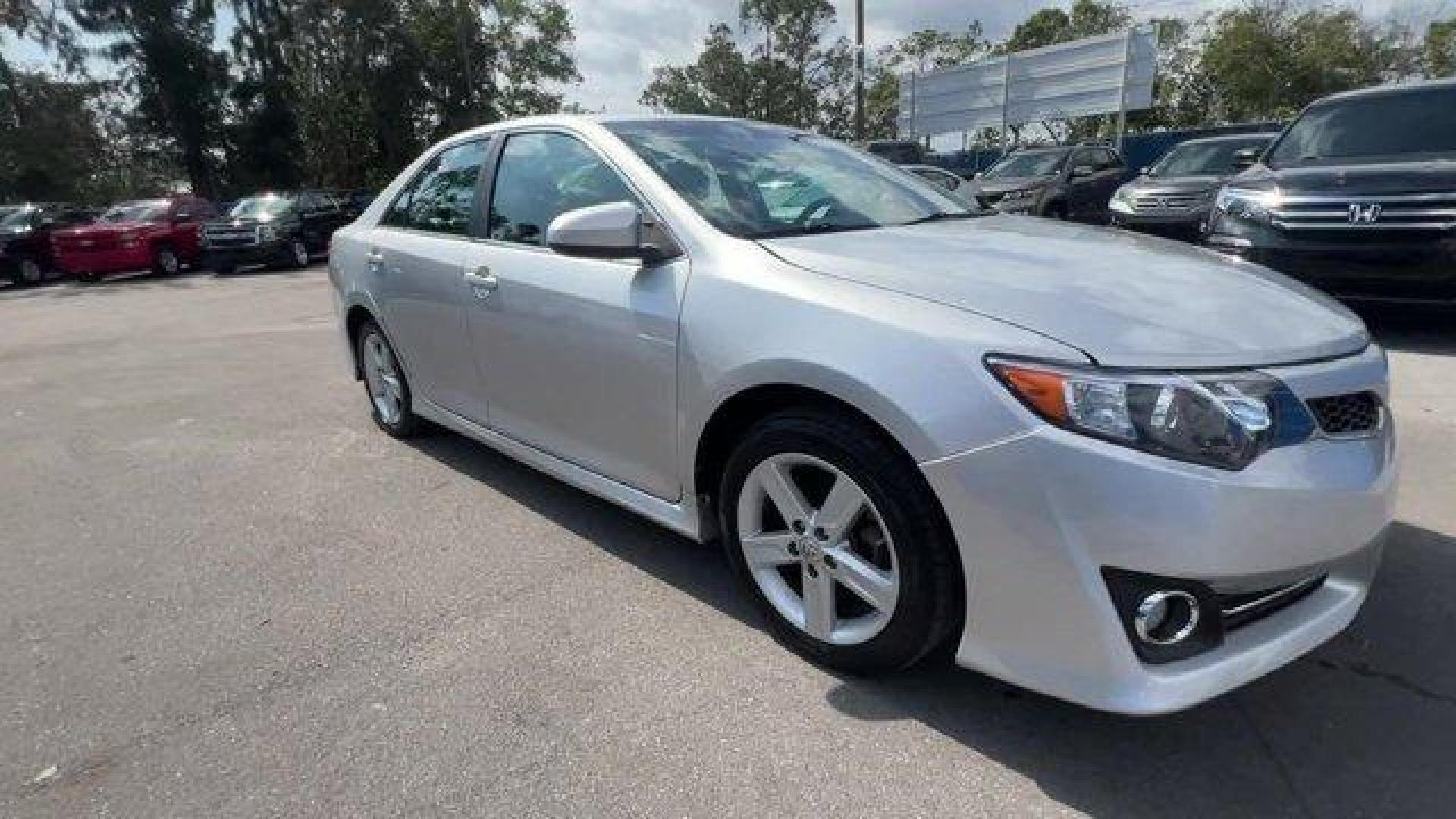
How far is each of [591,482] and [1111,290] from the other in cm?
181

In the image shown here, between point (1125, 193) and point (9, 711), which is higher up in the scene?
point (1125, 193)

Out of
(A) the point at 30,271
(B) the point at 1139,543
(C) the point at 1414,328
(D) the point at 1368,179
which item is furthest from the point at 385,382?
(A) the point at 30,271

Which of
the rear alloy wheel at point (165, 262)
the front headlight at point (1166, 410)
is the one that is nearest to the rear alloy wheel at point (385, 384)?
the front headlight at point (1166, 410)

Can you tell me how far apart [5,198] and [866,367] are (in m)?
35.8

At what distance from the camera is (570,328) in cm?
304

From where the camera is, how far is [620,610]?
9.84ft

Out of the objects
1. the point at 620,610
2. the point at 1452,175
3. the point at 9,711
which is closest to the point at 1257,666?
the point at 620,610

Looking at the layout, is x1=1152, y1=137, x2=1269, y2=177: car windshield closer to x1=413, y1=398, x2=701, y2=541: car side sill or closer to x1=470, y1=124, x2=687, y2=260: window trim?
x1=470, y1=124, x2=687, y2=260: window trim

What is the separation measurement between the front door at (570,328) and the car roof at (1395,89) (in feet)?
21.3

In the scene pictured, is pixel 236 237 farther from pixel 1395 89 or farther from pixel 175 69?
pixel 175 69

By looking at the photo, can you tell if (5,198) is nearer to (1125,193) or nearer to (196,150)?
(196,150)

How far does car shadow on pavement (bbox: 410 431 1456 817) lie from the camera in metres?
2.03

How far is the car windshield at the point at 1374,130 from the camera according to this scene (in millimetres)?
6355

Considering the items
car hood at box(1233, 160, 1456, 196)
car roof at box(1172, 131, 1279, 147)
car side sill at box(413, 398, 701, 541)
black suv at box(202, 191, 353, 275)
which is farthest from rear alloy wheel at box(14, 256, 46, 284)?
car hood at box(1233, 160, 1456, 196)
